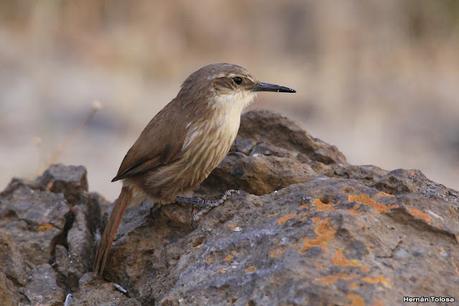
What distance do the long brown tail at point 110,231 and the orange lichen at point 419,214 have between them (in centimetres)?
188

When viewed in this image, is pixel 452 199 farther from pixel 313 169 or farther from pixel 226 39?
pixel 226 39

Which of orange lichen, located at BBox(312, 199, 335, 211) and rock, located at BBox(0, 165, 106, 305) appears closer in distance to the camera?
orange lichen, located at BBox(312, 199, 335, 211)

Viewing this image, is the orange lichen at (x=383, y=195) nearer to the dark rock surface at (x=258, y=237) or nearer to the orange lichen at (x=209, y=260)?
the dark rock surface at (x=258, y=237)

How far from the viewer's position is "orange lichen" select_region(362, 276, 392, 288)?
392cm

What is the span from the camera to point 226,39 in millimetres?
14555

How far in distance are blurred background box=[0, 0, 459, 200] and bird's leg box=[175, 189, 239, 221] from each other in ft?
18.6

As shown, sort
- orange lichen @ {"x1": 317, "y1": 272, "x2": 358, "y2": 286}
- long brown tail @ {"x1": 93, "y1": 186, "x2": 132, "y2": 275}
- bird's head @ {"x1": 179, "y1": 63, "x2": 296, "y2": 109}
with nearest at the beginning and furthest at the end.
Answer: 1. orange lichen @ {"x1": 317, "y1": 272, "x2": 358, "y2": 286}
2. long brown tail @ {"x1": 93, "y1": 186, "x2": 132, "y2": 275}
3. bird's head @ {"x1": 179, "y1": 63, "x2": 296, "y2": 109}

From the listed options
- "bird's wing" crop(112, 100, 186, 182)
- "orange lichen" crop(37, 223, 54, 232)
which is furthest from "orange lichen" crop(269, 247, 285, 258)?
"orange lichen" crop(37, 223, 54, 232)

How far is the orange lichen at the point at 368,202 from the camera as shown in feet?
14.6

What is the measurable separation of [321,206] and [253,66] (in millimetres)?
9597

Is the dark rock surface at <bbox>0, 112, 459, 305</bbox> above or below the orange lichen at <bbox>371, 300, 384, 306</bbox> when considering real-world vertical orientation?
above

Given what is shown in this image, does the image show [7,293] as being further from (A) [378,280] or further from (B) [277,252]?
(A) [378,280]

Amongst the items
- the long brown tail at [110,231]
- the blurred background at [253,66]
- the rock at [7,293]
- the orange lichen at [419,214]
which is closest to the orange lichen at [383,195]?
the orange lichen at [419,214]

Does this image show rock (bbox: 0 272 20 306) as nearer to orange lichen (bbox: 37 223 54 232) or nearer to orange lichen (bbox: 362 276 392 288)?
orange lichen (bbox: 37 223 54 232)
